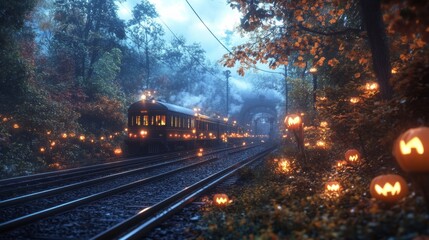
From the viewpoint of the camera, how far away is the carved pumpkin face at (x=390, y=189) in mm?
4844

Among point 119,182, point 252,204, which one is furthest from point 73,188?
Result: point 252,204

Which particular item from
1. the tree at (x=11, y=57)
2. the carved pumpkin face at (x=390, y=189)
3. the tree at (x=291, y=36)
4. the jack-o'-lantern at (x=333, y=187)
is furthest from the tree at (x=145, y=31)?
the carved pumpkin face at (x=390, y=189)

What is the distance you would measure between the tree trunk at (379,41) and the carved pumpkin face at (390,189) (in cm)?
290

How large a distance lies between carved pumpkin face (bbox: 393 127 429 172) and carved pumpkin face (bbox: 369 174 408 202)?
590 mm

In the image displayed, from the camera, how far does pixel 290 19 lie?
8914 millimetres

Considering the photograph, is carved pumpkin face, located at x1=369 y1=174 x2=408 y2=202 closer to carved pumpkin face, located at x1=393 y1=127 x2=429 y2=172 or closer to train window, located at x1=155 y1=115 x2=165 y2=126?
carved pumpkin face, located at x1=393 y1=127 x2=429 y2=172

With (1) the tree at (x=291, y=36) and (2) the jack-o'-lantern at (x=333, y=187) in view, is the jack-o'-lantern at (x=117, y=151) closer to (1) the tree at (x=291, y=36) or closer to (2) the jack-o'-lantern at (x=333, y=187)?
(1) the tree at (x=291, y=36)

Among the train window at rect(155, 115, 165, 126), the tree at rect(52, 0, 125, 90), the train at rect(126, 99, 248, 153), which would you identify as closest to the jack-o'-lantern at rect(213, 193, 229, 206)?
the train at rect(126, 99, 248, 153)

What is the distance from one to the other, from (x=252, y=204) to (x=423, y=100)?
3.41m

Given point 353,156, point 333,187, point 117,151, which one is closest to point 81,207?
point 333,187

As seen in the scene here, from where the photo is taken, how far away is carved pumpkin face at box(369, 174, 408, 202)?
4844 millimetres

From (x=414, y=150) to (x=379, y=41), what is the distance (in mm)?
3912

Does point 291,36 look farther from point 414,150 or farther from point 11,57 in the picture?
point 11,57

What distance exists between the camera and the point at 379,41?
7.39 metres
